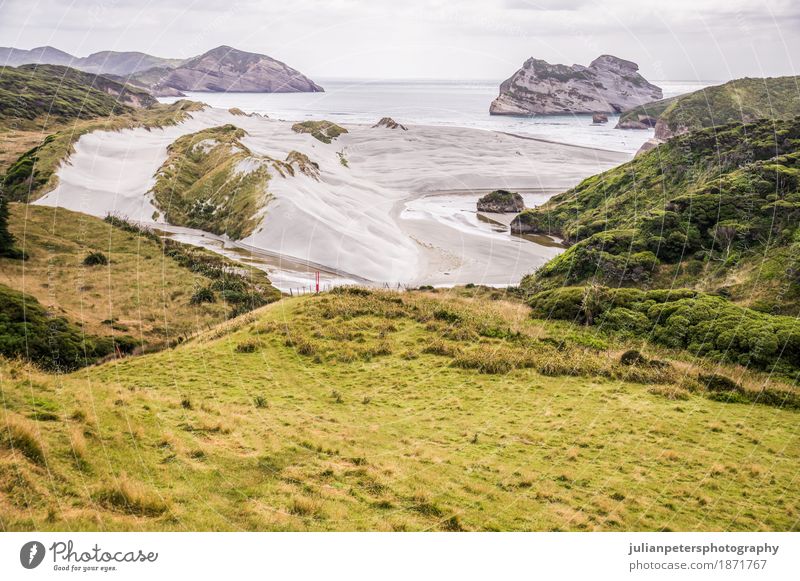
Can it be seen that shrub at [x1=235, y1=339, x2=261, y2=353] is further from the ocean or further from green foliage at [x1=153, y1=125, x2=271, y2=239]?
the ocean

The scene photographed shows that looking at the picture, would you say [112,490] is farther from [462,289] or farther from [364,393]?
[462,289]

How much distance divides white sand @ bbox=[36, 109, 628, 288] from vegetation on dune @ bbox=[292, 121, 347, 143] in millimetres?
2534

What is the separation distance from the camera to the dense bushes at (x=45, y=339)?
2508 centimetres

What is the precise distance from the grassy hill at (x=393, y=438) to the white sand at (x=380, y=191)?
24219mm

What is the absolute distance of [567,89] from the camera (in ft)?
525

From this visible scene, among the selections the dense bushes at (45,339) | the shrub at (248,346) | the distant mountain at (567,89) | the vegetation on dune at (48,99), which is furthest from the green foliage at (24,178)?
the distant mountain at (567,89)

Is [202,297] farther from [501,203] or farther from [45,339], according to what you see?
[501,203]

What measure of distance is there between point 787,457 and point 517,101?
16636 cm

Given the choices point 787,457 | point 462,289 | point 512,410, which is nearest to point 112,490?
point 512,410

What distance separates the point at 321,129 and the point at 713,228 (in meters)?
102

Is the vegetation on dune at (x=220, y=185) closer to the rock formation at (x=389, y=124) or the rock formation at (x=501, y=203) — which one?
the rock formation at (x=501, y=203)

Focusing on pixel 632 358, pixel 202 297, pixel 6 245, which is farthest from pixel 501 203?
pixel 6 245

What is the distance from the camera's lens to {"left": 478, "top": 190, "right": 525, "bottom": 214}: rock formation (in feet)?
253

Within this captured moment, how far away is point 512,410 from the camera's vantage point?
20.9 meters
